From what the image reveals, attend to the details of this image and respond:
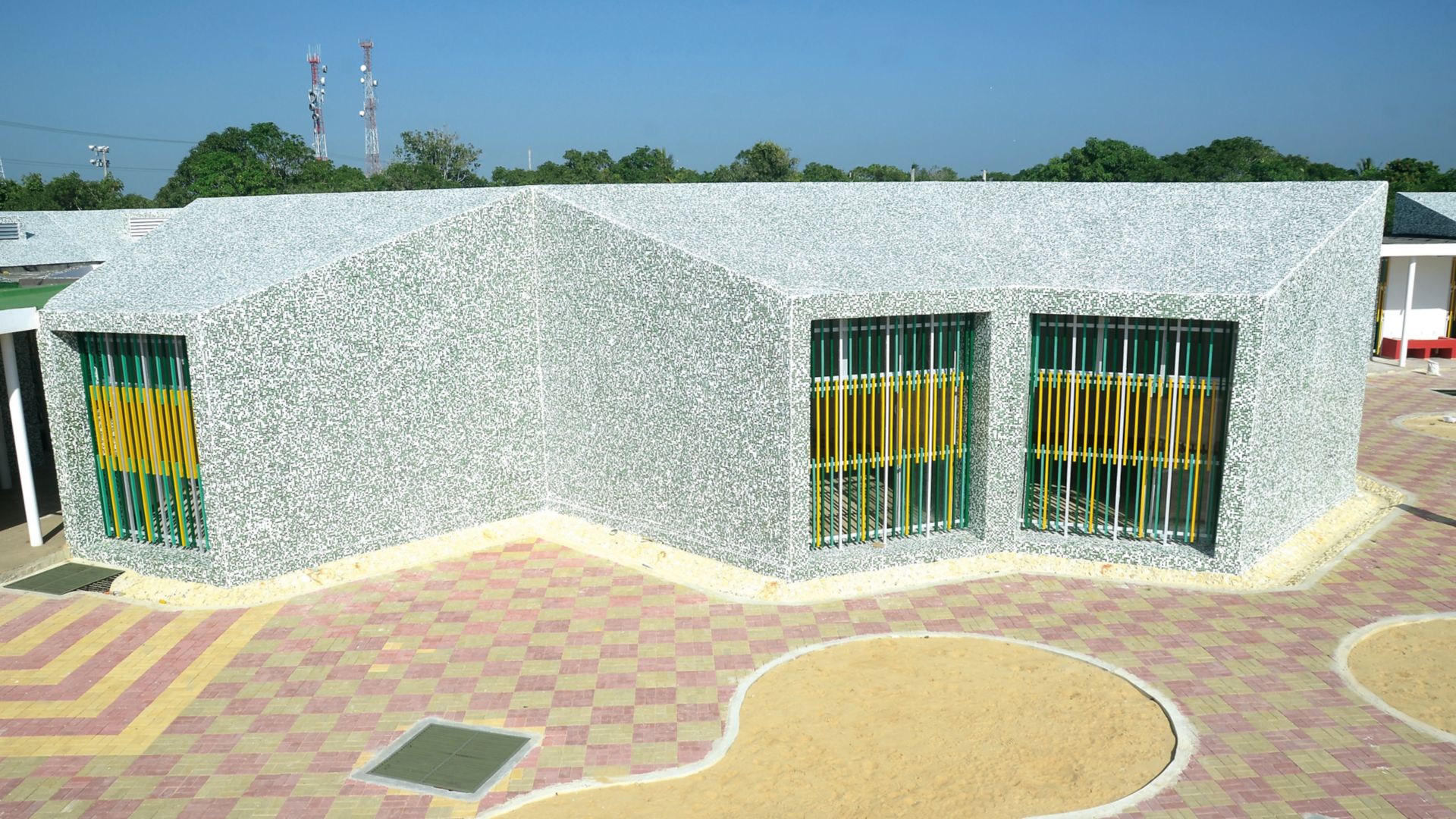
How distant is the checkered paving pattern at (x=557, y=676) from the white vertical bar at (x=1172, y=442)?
1.25 meters

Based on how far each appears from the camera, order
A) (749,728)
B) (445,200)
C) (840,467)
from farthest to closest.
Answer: (445,200), (840,467), (749,728)

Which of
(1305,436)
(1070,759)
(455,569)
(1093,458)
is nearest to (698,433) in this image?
(455,569)

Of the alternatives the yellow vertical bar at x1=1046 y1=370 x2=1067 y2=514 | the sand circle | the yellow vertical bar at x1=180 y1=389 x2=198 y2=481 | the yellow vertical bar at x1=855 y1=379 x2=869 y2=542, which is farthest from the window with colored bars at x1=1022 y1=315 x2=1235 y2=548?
the yellow vertical bar at x1=180 y1=389 x2=198 y2=481

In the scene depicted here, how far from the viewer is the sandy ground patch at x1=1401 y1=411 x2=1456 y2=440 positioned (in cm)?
2122

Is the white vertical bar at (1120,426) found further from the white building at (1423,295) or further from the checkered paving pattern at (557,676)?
the white building at (1423,295)

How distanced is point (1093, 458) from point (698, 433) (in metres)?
5.30

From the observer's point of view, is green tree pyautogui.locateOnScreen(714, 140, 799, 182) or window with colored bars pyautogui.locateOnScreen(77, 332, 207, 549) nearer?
window with colored bars pyautogui.locateOnScreen(77, 332, 207, 549)

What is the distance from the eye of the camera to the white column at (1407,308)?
2736 centimetres

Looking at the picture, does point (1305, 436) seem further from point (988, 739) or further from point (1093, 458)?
point (988, 739)

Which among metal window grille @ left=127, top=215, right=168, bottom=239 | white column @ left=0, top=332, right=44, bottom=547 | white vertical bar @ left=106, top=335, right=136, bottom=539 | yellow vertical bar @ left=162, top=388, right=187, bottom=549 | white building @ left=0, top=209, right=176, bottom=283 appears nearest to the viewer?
yellow vertical bar @ left=162, top=388, right=187, bottom=549

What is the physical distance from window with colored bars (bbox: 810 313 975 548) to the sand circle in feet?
8.81

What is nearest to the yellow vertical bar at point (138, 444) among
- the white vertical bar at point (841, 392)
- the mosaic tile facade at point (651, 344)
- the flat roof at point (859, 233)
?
the mosaic tile facade at point (651, 344)

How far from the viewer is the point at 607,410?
14914mm

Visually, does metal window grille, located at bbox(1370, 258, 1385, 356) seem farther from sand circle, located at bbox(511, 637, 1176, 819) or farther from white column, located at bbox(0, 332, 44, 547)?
white column, located at bbox(0, 332, 44, 547)
